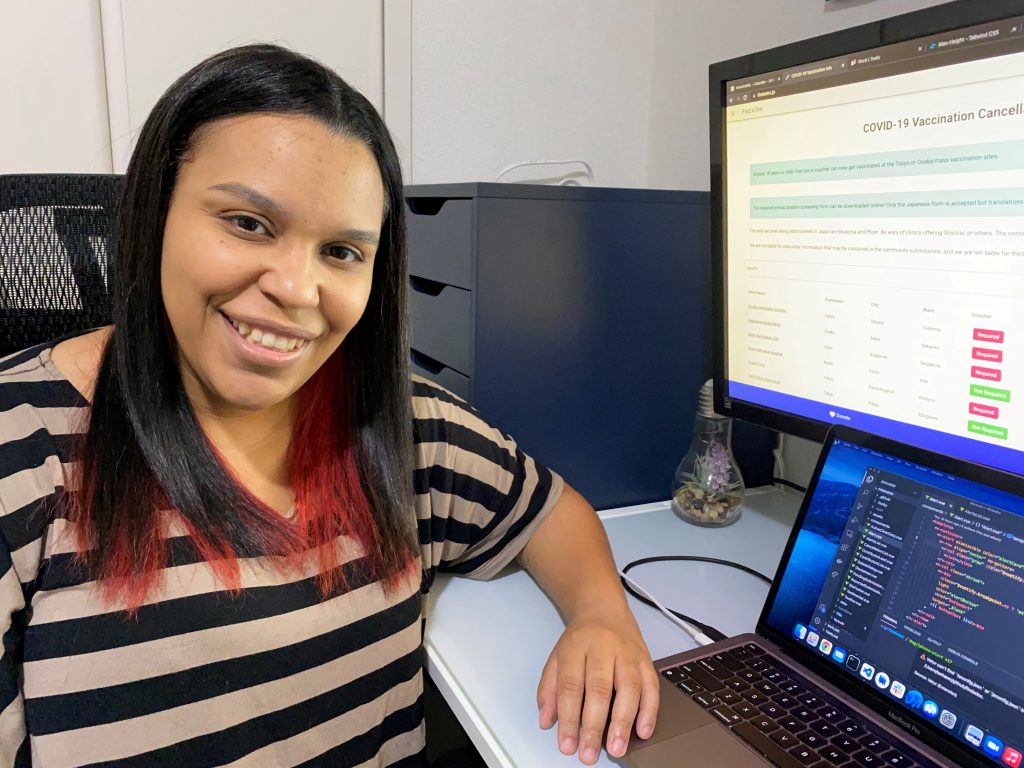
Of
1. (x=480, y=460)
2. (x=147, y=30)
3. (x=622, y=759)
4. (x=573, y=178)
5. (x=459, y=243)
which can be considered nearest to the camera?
(x=622, y=759)

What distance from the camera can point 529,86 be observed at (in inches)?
57.4

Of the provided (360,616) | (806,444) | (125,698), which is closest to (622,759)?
(360,616)

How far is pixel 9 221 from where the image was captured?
718 mm

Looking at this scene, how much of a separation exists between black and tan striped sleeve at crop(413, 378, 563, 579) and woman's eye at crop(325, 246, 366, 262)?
19cm

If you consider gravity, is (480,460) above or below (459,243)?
below

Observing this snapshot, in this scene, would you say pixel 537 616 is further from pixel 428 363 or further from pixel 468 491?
pixel 428 363

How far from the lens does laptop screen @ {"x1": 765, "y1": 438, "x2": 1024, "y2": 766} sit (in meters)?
0.51

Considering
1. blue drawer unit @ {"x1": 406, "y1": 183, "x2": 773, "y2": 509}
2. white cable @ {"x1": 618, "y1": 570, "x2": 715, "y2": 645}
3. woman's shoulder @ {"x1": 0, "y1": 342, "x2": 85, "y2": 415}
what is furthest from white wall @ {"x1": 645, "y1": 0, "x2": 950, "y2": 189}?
woman's shoulder @ {"x1": 0, "y1": 342, "x2": 85, "y2": 415}

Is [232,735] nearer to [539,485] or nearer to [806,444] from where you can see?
[539,485]

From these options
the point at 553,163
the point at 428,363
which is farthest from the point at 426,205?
the point at 553,163

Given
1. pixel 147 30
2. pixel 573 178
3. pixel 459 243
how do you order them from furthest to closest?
pixel 573 178 < pixel 147 30 < pixel 459 243

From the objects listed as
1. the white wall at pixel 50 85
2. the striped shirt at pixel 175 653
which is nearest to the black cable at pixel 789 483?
the striped shirt at pixel 175 653

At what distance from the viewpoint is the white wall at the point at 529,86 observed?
1.39 metres

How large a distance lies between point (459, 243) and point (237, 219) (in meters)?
0.37
